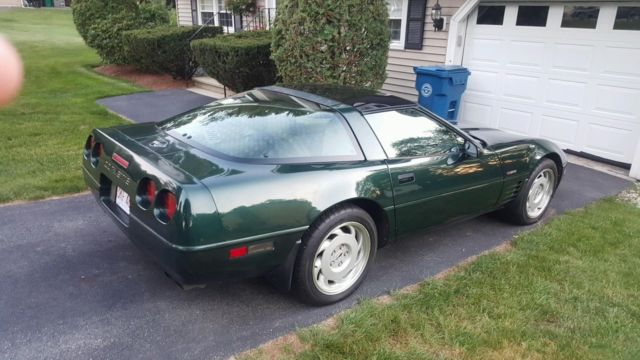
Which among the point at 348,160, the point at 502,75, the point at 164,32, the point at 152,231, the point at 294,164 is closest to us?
the point at 152,231

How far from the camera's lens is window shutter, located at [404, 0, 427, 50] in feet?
27.3

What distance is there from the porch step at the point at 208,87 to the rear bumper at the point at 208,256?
879cm

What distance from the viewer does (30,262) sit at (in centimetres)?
359

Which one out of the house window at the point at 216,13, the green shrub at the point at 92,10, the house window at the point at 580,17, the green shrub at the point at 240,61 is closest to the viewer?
the house window at the point at 580,17

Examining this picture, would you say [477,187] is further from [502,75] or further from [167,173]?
[502,75]

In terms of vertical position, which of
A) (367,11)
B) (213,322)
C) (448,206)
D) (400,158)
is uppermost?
(367,11)

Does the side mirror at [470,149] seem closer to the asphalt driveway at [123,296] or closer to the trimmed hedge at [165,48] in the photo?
the asphalt driveway at [123,296]

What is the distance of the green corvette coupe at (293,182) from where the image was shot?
8.61ft

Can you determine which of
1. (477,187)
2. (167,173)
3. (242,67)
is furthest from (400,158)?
(242,67)

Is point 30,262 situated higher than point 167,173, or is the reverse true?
point 167,173

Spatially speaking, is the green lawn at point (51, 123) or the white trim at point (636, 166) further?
the white trim at point (636, 166)

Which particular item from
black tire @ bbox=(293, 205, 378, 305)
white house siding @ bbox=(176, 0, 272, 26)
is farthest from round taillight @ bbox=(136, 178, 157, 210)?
white house siding @ bbox=(176, 0, 272, 26)

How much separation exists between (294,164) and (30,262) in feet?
7.12

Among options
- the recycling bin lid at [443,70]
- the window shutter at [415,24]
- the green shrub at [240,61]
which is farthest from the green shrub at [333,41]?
the green shrub at [240,61]
